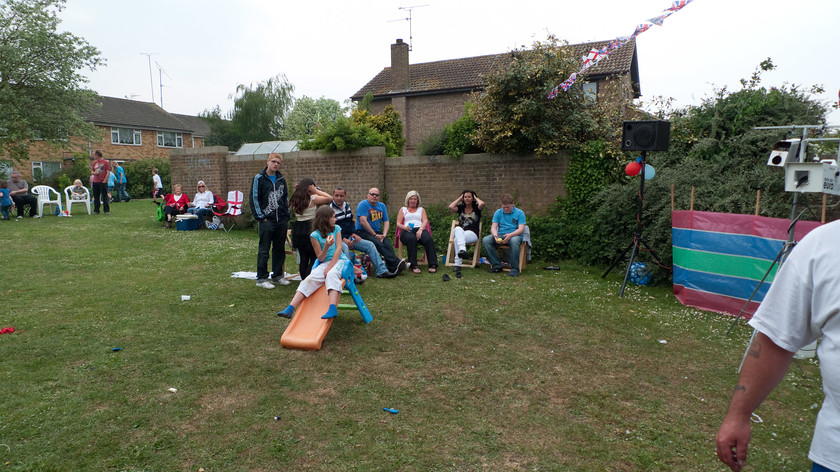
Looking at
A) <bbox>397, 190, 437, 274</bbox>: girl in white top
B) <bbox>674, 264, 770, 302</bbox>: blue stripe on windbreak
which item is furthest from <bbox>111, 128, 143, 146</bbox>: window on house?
<bbox>674, 264, 770, 302</bbox>: blue stripe on windbreak

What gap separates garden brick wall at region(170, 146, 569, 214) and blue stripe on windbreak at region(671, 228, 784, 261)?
135 inches

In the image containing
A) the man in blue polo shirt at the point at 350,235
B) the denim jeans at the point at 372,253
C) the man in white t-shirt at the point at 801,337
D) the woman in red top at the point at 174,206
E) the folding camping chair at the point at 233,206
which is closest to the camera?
the man in white t-shirt at the point at 801,337

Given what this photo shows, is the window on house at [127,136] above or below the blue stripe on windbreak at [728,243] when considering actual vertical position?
above

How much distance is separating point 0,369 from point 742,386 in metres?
5.23

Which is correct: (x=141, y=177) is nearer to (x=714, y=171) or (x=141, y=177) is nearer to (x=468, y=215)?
(x=468, y=215)

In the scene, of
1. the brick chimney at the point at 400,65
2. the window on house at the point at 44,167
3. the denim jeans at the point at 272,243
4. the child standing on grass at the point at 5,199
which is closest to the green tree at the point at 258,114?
the window on house at the point at 44,167

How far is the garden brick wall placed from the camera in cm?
1025

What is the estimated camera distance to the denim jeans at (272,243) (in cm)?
721

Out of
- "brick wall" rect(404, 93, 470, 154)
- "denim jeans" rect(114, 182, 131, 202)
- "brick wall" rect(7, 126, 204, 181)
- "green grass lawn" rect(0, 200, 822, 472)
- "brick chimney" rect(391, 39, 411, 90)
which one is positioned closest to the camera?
"green grass lawn" rect(0, 200, 822, 472)

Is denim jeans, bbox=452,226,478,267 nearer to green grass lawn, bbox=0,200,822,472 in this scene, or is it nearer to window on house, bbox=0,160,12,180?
green grass lawn, bbox=0,200,822,472

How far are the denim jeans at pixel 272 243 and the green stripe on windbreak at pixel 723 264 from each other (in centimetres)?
557

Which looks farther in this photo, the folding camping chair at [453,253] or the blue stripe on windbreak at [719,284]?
the folding camping chair at [453,253]

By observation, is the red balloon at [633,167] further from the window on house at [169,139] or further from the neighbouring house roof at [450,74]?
the window on house at [169,139]

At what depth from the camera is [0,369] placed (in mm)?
4164
